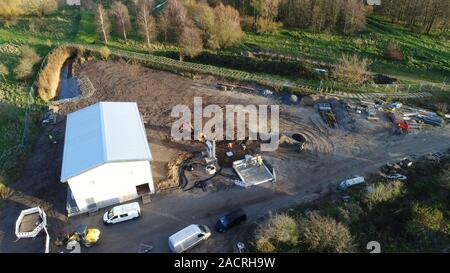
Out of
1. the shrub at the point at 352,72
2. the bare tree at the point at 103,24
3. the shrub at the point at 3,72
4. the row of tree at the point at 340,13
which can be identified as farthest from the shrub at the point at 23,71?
the shrub at the point at 352,72

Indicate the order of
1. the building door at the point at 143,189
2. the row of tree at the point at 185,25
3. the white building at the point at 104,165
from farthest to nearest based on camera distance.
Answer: the row of tree at the point at 185,25, the building door at the point at 143,189, the white building at the point at 104,165

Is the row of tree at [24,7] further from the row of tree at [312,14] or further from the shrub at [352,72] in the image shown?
the shrub at [352,72]

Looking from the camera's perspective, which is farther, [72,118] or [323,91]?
[323,91]

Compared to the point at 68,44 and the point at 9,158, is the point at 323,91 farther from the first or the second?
the point at 68,44

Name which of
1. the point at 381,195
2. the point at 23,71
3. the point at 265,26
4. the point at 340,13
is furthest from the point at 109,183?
the point at 340,13

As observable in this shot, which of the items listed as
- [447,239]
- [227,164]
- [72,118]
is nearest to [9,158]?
[72,118]

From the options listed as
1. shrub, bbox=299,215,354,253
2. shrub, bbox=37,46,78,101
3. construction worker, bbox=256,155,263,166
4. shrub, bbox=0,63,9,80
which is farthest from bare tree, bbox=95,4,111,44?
shrub, bbox=299,215,354,253
